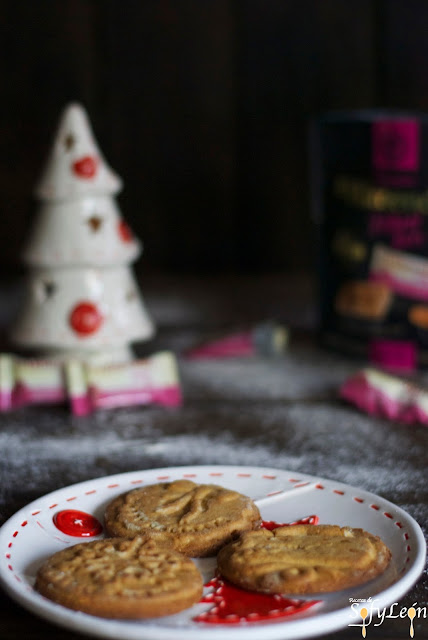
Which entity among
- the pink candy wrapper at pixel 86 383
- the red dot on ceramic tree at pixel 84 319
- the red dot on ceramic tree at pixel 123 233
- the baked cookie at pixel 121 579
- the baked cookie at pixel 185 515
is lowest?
the pink candy wrapper at pixel 86 383

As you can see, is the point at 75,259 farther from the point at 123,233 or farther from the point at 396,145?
the point at 396,145

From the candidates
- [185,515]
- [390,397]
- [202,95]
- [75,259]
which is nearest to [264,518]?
[185,515]

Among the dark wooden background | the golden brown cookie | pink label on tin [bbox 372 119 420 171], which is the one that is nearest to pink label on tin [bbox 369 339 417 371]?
the golden brown cookie

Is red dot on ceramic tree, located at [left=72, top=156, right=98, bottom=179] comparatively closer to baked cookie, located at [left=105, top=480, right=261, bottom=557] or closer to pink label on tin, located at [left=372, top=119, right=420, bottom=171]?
pink label on tin, located at [left=372, top=119, right=420, bottom=171]

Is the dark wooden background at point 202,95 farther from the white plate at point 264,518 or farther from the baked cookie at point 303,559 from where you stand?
the baked cookie at point 303,559

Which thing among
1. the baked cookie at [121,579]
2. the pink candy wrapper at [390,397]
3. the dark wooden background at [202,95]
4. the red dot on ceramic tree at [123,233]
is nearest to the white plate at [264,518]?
the baked cookie at [121,579]

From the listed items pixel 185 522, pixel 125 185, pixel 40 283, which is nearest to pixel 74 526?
pixel 185 522
